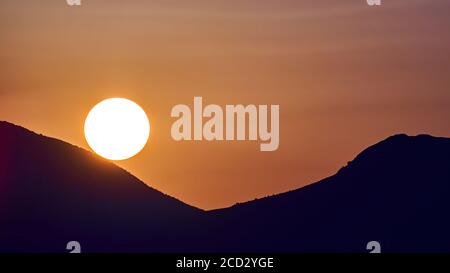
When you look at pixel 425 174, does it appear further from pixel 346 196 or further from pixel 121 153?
pixel 121 153

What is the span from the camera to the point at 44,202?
7.27m

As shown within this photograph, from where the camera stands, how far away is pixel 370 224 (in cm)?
727

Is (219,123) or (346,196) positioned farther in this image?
(346,196)

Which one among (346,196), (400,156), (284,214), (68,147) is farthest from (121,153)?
(400,156)
